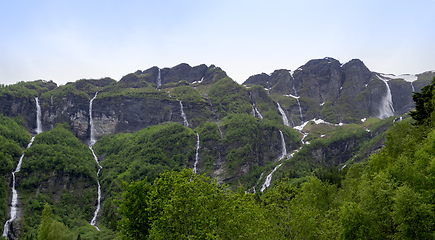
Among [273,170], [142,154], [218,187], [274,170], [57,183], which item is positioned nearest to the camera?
[218,187]

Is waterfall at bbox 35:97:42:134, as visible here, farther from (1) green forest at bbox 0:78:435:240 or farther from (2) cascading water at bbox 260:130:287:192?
(2) cascading water at bbox 260:130:287:192

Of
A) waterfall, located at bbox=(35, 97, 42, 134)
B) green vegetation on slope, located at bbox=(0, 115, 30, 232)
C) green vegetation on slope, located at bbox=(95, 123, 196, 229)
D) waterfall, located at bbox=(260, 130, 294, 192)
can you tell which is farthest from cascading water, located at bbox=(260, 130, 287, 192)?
waterfall, located at bbox=(35, 97, 42, 134)

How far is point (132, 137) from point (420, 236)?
611ft

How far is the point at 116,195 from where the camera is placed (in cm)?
12344

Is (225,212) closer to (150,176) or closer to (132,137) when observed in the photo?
(150,176)

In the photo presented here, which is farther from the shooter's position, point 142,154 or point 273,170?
point 142,154

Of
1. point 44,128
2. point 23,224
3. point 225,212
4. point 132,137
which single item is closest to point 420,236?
point 225,212

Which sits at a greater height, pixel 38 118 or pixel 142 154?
pixel 38 118

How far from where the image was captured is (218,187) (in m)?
22.5

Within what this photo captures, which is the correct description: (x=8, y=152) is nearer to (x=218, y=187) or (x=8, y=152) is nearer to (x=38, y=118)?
(x=38, y=118)

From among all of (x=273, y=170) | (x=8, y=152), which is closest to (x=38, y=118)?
(x=8, y=152)

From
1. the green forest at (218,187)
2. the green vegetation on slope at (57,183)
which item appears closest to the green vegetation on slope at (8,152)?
the green forest at (218,187)

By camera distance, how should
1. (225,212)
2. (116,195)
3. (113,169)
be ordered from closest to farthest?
(225,212) < (116,195) < (113,169)

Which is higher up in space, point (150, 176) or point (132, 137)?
point (132, 137)
